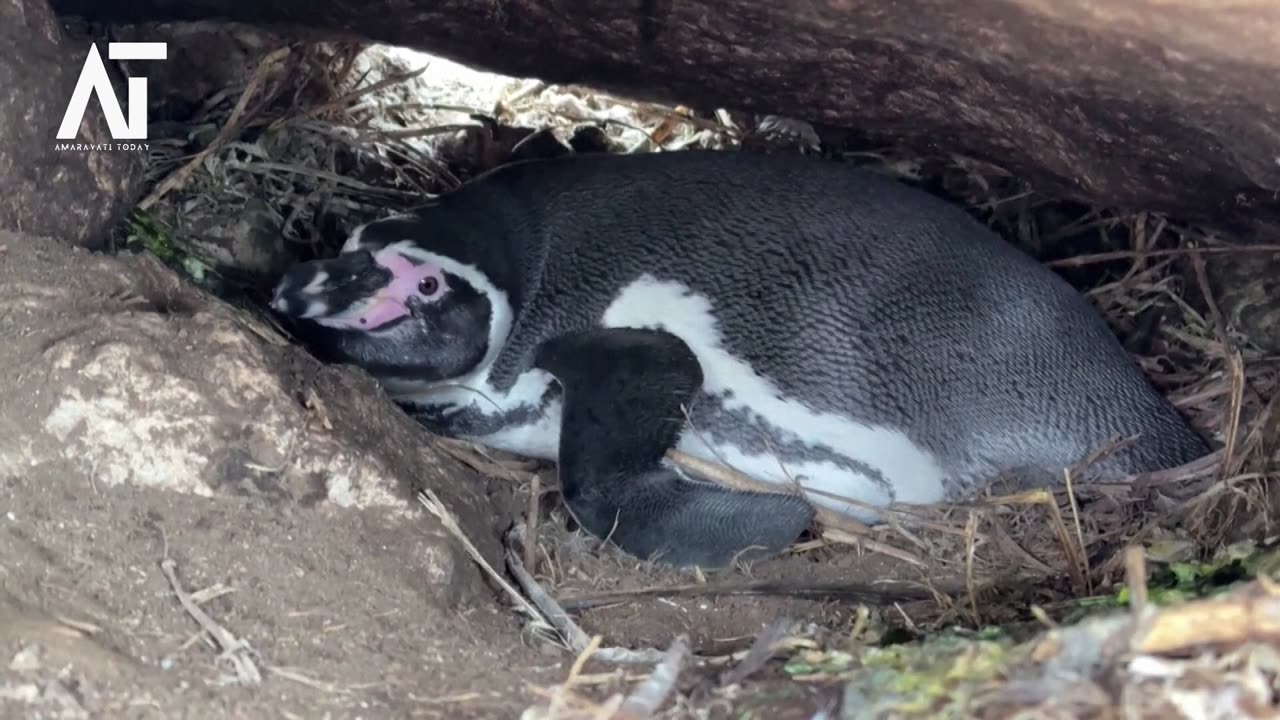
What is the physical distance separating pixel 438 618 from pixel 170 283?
27.9 inches

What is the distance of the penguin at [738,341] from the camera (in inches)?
88.2

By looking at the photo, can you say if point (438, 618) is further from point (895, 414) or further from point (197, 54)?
point (197, 54)

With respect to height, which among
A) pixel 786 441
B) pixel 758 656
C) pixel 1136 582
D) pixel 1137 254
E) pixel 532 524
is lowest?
pixel 532 524

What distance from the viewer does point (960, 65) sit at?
6.72ft

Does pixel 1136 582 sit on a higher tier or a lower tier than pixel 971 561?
higher

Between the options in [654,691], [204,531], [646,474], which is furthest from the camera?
[646,474]

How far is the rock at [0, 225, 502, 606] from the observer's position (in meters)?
1.64

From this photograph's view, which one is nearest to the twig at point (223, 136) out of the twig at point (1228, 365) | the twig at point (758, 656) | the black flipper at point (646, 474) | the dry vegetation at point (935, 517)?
the dry vegetation at point (935, 517)

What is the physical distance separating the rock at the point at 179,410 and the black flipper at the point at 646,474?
25cm

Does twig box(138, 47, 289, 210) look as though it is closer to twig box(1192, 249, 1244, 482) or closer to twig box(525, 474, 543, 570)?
twig box(525, 474, 543, 570)

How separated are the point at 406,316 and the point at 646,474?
21.4 inches

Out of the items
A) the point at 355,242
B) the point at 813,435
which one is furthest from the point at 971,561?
the point at 355,242

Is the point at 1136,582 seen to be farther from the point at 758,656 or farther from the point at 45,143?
the point at 45,143

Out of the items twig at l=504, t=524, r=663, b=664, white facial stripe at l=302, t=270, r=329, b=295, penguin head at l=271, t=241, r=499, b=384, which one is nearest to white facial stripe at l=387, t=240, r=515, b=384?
penguin head at l=271, t=241, r=499, b=384
